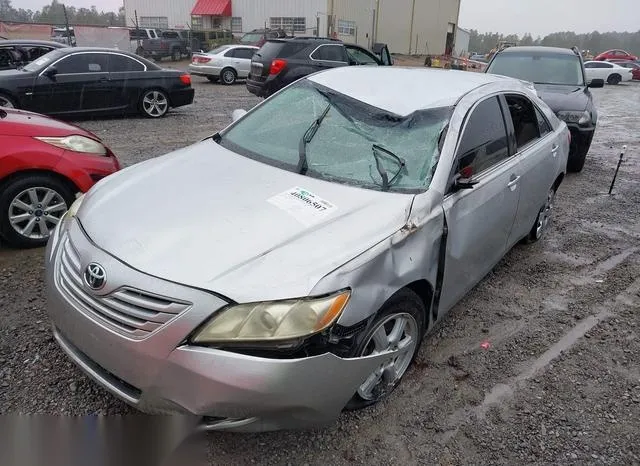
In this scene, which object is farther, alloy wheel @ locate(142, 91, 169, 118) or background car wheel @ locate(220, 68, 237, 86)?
background car wheel @ locate(220, 68, 237, 86)

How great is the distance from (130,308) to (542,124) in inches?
146

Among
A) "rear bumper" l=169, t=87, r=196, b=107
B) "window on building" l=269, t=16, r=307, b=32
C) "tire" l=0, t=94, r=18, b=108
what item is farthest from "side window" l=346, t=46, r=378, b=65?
"window on building" l=269, t=16, r=307, b=32

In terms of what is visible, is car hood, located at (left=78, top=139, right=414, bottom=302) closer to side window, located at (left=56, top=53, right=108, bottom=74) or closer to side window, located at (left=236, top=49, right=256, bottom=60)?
side window, located at (left=56, top=53, right=108, bottom=74)

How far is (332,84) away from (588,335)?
247cm

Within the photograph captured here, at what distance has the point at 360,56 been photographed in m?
13.2

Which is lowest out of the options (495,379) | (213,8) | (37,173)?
(495,379)

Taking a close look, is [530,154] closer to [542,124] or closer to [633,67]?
[542,124]

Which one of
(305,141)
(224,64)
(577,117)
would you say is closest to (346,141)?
(305,141)

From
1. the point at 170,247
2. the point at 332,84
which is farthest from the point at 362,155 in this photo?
the point at 170,247

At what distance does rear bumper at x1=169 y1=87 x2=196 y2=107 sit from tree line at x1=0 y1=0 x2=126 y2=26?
39.4 m

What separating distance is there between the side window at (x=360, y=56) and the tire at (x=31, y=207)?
10038 millimetres

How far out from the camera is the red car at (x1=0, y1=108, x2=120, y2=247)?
384 cm

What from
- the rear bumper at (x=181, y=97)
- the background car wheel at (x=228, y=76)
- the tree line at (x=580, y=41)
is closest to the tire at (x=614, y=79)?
the background car wheel at (x=228, y=76)

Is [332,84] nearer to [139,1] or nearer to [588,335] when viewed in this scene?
[588,335]
